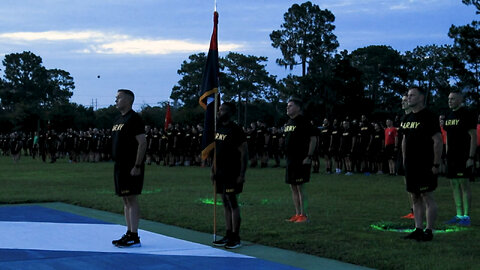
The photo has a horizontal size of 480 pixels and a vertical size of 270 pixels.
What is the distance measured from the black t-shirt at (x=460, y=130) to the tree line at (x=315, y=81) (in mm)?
20431

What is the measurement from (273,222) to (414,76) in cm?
A: 6383

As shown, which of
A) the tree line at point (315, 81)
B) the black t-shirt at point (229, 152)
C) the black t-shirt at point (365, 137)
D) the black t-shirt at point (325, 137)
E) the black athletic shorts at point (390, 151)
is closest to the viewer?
the black t-shirt at point (229, 152)

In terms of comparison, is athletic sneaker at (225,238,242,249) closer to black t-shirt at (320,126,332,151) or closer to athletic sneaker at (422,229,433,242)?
athletic sneaker at (422,229,433,242)

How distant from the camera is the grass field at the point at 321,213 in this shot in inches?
258

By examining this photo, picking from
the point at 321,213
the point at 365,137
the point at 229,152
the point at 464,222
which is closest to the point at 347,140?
the point at 365,137

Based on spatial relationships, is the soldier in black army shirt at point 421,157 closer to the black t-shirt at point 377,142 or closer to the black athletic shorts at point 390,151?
the black athletic shorts at point 390,151

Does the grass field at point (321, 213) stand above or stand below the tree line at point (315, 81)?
below

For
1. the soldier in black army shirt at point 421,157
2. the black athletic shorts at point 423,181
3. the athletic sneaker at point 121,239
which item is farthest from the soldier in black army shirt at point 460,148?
the athletic sneaker at point 121,239

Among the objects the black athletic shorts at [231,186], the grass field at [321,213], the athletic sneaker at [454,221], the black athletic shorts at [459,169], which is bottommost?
the grass field at [321,213]

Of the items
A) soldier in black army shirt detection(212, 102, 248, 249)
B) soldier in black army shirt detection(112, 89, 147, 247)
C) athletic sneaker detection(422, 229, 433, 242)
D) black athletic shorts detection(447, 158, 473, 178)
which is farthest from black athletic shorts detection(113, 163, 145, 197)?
black athletic shorts detection(447, 158, 473, 178)

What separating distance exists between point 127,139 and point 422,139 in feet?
11.8

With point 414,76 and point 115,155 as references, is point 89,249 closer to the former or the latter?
point 115,155

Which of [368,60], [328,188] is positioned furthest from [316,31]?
[328,188]

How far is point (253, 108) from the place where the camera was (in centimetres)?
7994
